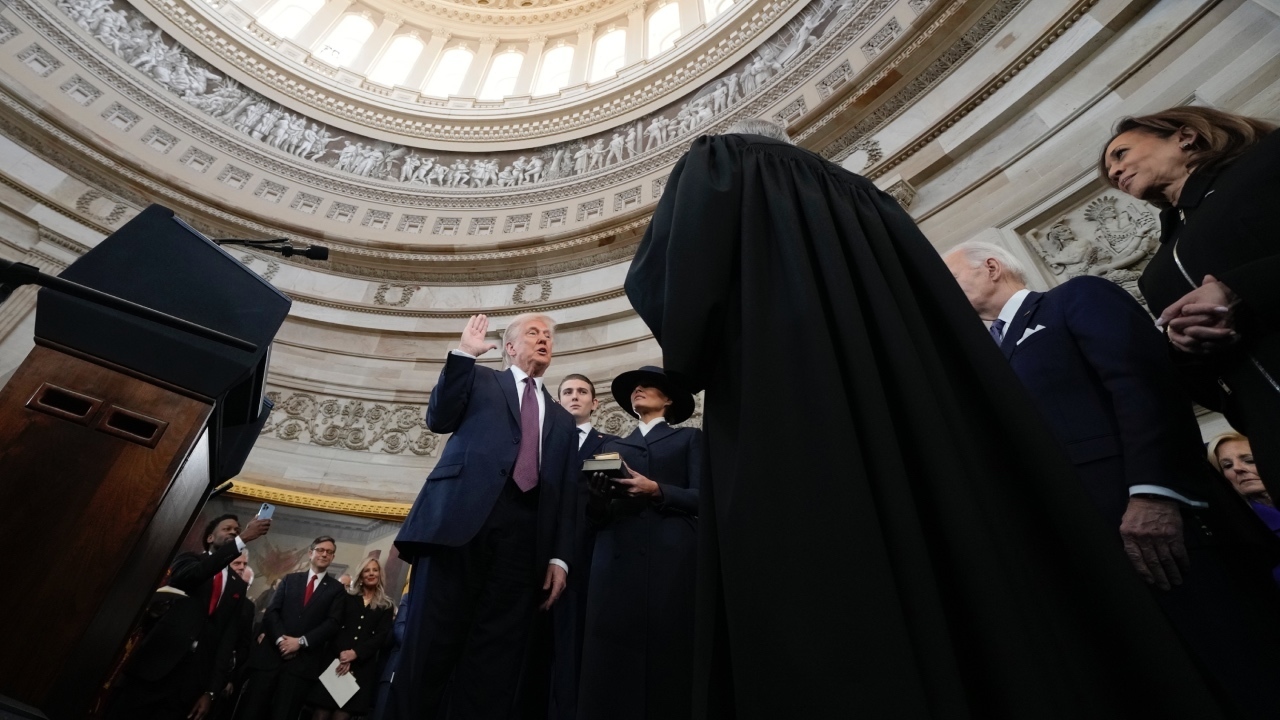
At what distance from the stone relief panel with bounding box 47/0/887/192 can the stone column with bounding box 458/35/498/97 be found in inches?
123

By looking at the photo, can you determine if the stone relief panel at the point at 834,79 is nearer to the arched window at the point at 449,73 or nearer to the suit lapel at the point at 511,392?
→ the suit lapel at the point at 511,392

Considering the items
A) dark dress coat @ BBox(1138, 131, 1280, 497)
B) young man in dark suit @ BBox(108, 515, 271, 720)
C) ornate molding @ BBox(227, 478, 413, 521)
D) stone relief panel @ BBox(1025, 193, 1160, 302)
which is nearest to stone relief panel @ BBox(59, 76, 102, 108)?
ornate molding @ BBox(227, 478, 413, 521)

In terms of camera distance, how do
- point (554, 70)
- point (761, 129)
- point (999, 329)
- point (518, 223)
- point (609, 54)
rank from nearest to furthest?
point (761, 129) → point (999, 329) → point (518, 223) → point (609, 54) → point (554, 70)

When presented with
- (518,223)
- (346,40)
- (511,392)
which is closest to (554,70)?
(346,40)

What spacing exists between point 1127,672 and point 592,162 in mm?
10740

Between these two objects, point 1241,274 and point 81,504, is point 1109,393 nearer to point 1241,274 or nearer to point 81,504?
point 1241,274

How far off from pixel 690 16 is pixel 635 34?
4.90ft

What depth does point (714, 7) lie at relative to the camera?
12.4 meters

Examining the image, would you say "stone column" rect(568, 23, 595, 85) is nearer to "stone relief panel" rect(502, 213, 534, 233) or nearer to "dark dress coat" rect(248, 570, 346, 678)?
"stone relief panel" rect(502, 213, 534, 233)

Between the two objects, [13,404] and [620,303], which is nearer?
[13,404]

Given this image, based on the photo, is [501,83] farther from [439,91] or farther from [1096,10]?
[1096,10]

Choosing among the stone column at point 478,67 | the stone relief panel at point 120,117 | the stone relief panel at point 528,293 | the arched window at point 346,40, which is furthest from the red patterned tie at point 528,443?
the arched window at point 346,40

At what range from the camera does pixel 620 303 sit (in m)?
7.61

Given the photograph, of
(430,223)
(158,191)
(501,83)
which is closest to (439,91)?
(501,83)
